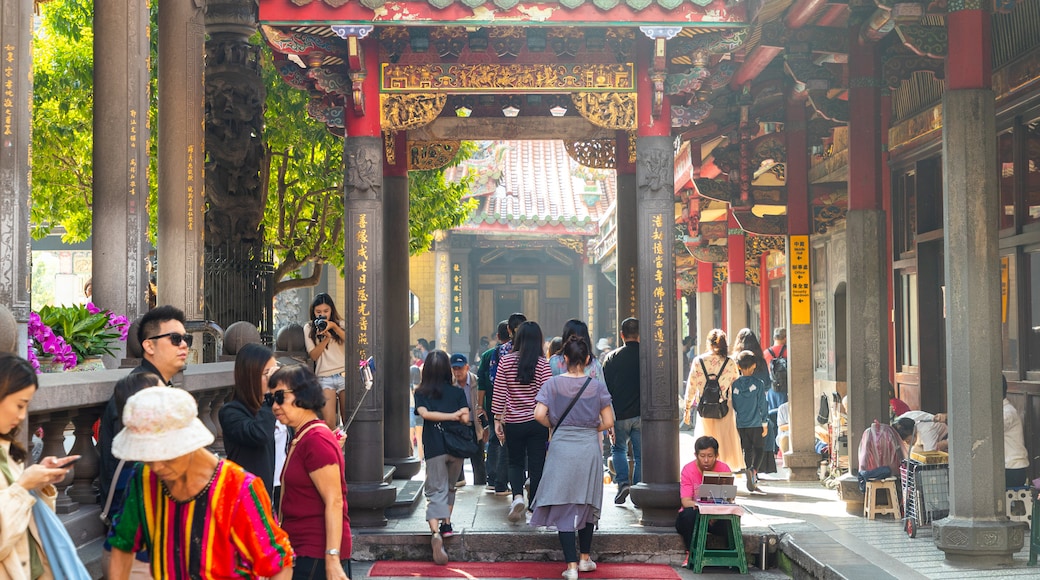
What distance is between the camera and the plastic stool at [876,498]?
996 cm

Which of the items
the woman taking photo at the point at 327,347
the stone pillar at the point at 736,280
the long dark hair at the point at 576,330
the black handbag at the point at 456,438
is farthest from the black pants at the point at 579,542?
the stone pillar at the point at 736,280

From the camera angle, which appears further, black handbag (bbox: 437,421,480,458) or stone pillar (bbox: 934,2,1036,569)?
black handbag (bbox: 437,421,480,458)

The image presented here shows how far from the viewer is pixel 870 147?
10.7 metres

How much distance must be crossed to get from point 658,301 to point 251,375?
4.94 metres

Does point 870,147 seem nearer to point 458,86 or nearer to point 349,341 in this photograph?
point 458,86

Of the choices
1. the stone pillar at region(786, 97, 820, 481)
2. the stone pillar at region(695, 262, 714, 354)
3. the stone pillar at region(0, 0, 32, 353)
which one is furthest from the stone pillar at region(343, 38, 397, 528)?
the stone pillar at region(695, 262, 714, 354)

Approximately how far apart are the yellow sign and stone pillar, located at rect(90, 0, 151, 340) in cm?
713

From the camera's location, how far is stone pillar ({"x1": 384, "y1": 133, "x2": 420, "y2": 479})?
1215 cm

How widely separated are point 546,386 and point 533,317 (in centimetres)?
2324

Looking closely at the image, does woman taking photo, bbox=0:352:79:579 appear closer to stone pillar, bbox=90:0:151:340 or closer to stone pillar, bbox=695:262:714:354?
stone pillar, bbox=90:0:151:340

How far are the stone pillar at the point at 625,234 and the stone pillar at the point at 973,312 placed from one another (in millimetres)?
4564

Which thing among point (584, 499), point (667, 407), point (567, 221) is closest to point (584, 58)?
point (667, 407)

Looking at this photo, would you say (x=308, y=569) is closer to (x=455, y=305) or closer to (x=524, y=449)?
(x=524, y=449)

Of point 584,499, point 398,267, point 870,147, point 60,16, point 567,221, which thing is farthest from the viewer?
point 567,221
